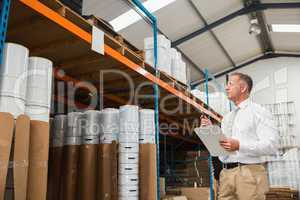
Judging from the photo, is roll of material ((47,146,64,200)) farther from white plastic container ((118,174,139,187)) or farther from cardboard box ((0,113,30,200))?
cardboard box ((0,113,30,200))

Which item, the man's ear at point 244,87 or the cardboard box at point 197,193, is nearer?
the man's ear at point 244,87

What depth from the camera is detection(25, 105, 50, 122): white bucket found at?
86.1 inches

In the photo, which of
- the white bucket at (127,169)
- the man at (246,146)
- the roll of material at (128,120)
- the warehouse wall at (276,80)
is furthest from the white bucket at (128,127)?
the warehouse wall at (276,80)

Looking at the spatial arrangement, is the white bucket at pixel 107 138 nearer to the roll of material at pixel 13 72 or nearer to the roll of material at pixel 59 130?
the roll of material at pixel 59 130

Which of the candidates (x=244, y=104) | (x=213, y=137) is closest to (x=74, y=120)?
(x=213, y=137)

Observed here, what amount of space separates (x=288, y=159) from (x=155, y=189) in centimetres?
963

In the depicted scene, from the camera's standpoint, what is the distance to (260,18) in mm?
11242

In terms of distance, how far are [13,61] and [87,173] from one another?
1306 millimetres

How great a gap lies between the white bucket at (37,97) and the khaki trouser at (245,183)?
2083 mm

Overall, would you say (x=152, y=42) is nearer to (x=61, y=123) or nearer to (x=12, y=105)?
(x=61, y=123)

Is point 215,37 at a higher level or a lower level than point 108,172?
higher

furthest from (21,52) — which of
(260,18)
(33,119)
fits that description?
(260,18)

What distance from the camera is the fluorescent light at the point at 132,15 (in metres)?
8.48

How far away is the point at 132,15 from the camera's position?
862cm
